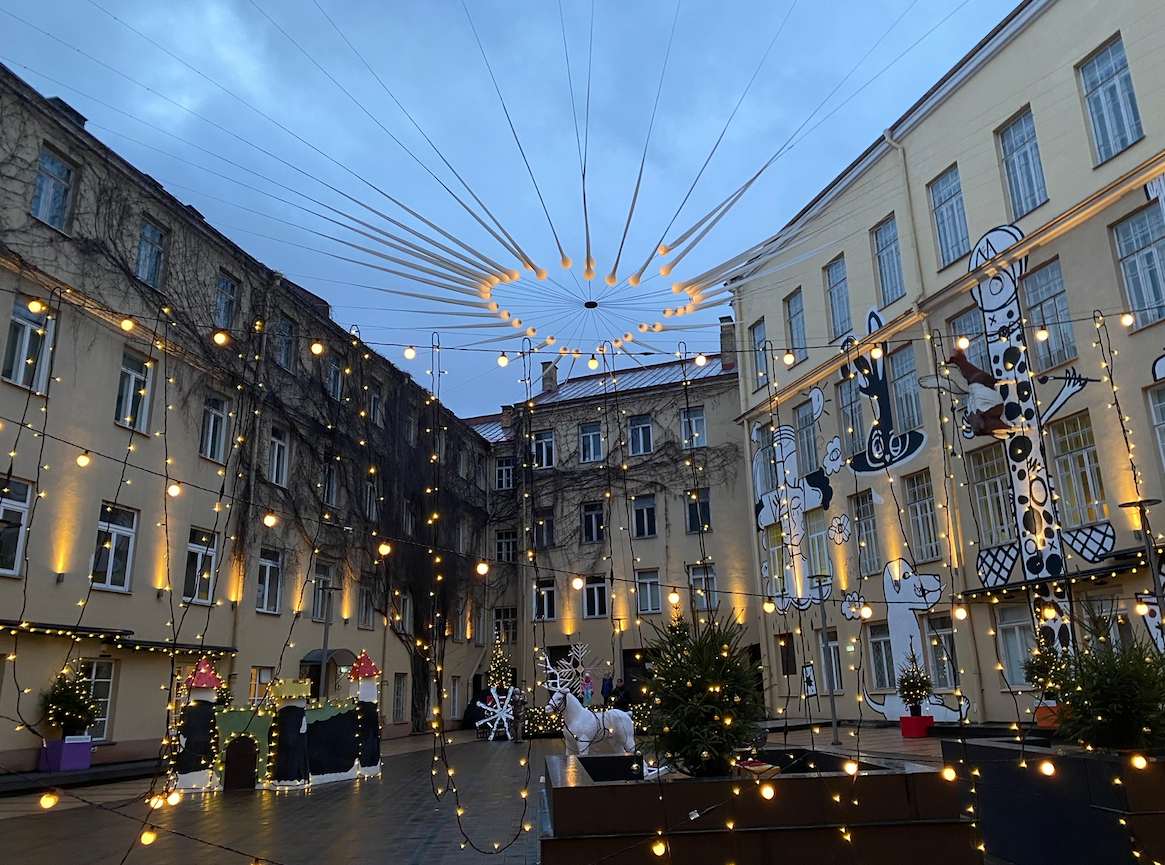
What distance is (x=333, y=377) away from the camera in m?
19.4

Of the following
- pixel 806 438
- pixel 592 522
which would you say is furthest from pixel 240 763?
pixel 592 522

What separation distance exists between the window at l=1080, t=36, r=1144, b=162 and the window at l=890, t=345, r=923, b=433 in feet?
16.0

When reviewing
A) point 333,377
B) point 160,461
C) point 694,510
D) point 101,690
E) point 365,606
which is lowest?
point 101,690

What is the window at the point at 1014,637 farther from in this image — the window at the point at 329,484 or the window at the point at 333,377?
the window at the point at 333,377

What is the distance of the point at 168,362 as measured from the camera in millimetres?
14391

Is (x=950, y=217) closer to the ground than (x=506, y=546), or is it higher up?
higher up

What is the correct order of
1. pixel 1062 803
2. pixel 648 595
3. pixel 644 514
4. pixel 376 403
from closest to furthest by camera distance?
pixel 1062 803, pixel 376 403, pixel 648 595, pixel 644 514

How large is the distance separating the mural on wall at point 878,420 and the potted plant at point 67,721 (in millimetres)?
13847

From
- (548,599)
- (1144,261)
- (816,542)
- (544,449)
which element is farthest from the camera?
(544,449)

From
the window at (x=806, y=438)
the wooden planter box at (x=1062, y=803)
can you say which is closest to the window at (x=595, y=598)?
the window at (x=806, y=438)

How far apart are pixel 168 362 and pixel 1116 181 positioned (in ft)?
50.1

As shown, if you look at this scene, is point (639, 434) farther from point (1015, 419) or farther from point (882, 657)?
point (1015, 419)

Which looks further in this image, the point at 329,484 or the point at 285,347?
the point at 329,484

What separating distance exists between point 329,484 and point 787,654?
1159 cm
